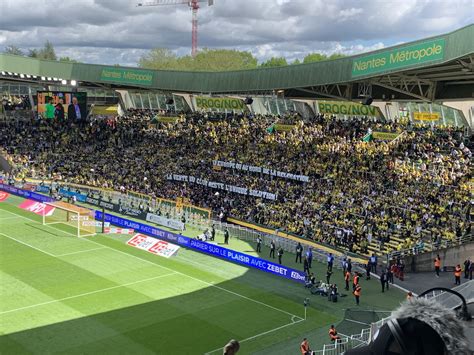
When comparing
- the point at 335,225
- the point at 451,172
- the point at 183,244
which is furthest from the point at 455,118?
the point at 183,244

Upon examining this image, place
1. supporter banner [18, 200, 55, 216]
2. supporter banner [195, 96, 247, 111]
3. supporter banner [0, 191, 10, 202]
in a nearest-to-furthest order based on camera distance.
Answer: supporter banner [18, 200, 55, 216] < supporter banner [0, 191, 10, 202] < supporter banner [195, 96, 247, 111]

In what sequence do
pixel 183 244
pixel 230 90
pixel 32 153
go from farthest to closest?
pixel 32 153 → pixel 230 90 → pixel 183 244

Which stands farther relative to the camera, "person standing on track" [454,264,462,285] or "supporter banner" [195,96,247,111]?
"supporter banner" [195,96,247,111]

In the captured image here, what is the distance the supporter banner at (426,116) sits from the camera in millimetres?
48634

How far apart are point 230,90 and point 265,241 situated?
21.8 meters

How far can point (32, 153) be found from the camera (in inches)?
2594

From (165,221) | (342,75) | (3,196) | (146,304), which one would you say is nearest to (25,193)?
(3,196)

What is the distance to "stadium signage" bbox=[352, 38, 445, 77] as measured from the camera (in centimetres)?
3156

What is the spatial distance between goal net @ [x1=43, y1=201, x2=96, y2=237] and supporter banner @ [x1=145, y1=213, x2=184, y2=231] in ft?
15.3

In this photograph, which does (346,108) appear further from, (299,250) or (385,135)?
(299,250)

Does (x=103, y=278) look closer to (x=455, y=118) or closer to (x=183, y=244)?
(x=183, y=244)

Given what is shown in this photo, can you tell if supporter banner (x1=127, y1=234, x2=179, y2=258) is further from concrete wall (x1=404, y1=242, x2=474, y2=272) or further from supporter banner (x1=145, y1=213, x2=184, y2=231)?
concrete wall (x1=404, y1=242, x2=474, y2=272)

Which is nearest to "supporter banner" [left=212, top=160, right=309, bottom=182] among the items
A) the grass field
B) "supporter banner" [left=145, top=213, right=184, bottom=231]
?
"supporter banner" [left=145, top=213, right=184, bottom=231]

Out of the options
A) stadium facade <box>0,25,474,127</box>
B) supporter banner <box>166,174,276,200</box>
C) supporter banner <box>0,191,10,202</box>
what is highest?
stadium facade <box>0,25,474,127</box>
